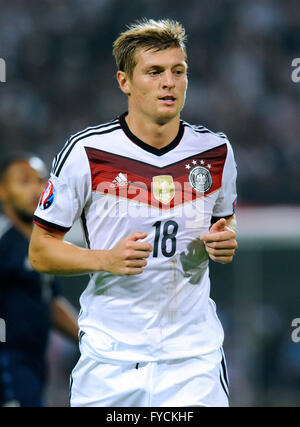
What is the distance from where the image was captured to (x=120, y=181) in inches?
132

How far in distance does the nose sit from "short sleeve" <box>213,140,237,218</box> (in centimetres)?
50

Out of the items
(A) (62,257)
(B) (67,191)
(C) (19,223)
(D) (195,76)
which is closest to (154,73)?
(B) (67,191)

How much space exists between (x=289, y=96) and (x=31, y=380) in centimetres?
647

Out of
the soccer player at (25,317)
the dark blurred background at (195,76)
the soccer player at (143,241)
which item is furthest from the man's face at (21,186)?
the dark blurred background at (195,76)

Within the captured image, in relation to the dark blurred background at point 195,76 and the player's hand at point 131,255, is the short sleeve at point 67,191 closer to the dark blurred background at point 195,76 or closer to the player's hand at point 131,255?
the player's hand at point 131,255

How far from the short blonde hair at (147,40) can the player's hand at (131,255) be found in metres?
0.80

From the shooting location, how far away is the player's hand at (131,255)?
3.04 metres

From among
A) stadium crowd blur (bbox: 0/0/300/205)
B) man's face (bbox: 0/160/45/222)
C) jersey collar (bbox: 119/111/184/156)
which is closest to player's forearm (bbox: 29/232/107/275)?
jersey collar (bbox: 119/111/184/156)

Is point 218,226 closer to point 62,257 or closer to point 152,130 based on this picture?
point 152,130

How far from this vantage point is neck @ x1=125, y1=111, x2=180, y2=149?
11.3ft

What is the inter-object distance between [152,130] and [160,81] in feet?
0.82

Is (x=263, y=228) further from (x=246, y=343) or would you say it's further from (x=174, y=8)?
(x=174, y=8)

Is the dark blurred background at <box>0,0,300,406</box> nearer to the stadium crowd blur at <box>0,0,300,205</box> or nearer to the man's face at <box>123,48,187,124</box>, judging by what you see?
the stadium crowd blur at <box>0,0,300,205</box>

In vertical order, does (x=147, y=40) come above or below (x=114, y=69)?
below
